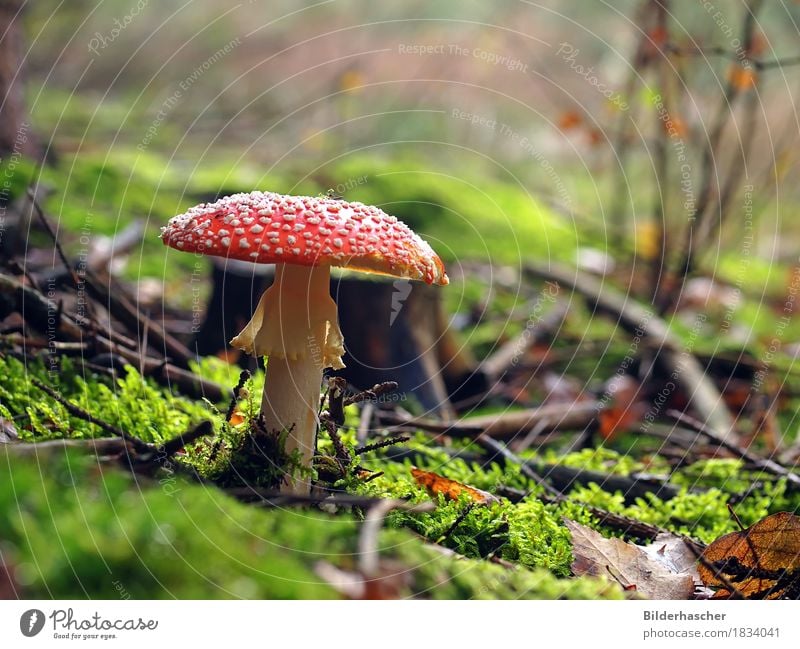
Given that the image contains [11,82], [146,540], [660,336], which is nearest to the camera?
[146,540]

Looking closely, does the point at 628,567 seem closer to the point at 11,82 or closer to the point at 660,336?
the point at 660,336

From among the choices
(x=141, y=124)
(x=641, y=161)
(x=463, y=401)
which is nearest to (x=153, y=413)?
(x=463, y=401)

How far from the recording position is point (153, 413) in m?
1.69

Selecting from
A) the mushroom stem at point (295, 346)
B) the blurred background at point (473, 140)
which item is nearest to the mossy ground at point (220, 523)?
the mushroom stem at point (295, 346)

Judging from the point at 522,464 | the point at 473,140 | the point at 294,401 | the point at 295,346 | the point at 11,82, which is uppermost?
the point at 11,82

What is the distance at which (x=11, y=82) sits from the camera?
9.83 feet

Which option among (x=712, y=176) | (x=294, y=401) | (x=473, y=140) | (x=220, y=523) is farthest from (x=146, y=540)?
(x=473, y=140)

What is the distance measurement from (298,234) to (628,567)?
36.6 inches

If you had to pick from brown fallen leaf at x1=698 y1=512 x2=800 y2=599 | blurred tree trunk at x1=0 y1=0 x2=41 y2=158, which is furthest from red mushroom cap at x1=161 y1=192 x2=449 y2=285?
blurred tree trunk at x1=0 y1=0 x2=41 y2=158

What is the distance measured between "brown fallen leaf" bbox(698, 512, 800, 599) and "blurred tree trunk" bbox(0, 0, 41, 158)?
2.86 metres

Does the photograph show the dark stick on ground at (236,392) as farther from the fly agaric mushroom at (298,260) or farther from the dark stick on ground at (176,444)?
the dark stick on ground at (176,444)

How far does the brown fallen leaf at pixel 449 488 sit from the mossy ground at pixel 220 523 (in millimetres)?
43

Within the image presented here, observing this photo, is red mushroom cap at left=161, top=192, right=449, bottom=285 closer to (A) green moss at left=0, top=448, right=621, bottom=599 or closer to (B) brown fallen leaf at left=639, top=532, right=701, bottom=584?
(A) green moss at left=0, top=448, right=621, bottom=599
